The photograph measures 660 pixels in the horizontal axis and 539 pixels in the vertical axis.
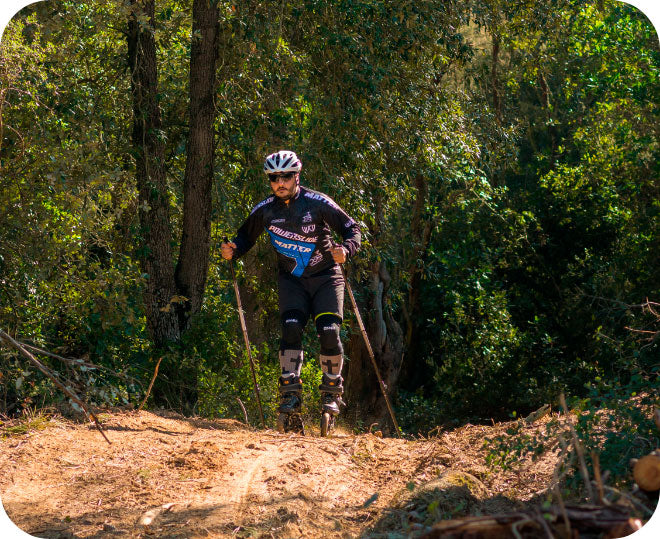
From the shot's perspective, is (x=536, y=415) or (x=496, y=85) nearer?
(x=536, y=415)

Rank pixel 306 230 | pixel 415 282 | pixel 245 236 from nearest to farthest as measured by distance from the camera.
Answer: pixel 306 230, pixel 245 236, pixel 415 282

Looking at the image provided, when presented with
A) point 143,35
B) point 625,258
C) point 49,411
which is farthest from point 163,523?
point 625,258

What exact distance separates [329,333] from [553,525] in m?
4.01

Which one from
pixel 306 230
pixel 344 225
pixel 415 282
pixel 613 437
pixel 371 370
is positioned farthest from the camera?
pixel 415 282

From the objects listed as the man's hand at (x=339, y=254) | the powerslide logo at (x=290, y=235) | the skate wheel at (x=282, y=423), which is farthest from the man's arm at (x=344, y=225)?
the skate wheel at (x=282, y=423)

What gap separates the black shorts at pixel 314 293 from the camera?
6.98 meters

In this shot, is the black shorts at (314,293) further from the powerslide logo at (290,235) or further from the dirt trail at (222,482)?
the dirt trail at (222,482)

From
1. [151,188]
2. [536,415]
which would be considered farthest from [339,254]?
[151,188]

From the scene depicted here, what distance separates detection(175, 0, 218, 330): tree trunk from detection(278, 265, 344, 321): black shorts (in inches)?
90.8

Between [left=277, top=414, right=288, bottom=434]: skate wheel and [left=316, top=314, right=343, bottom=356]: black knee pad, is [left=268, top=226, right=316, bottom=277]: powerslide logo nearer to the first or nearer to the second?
[left=316, top=314, right=343, bottom=356]: black knee pad

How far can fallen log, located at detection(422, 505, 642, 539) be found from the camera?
9.82 ft

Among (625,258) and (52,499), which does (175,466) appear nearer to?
(52,499)

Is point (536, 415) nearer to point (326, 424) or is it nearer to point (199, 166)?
point (326, 424)

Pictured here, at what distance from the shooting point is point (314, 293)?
7.10 metres
